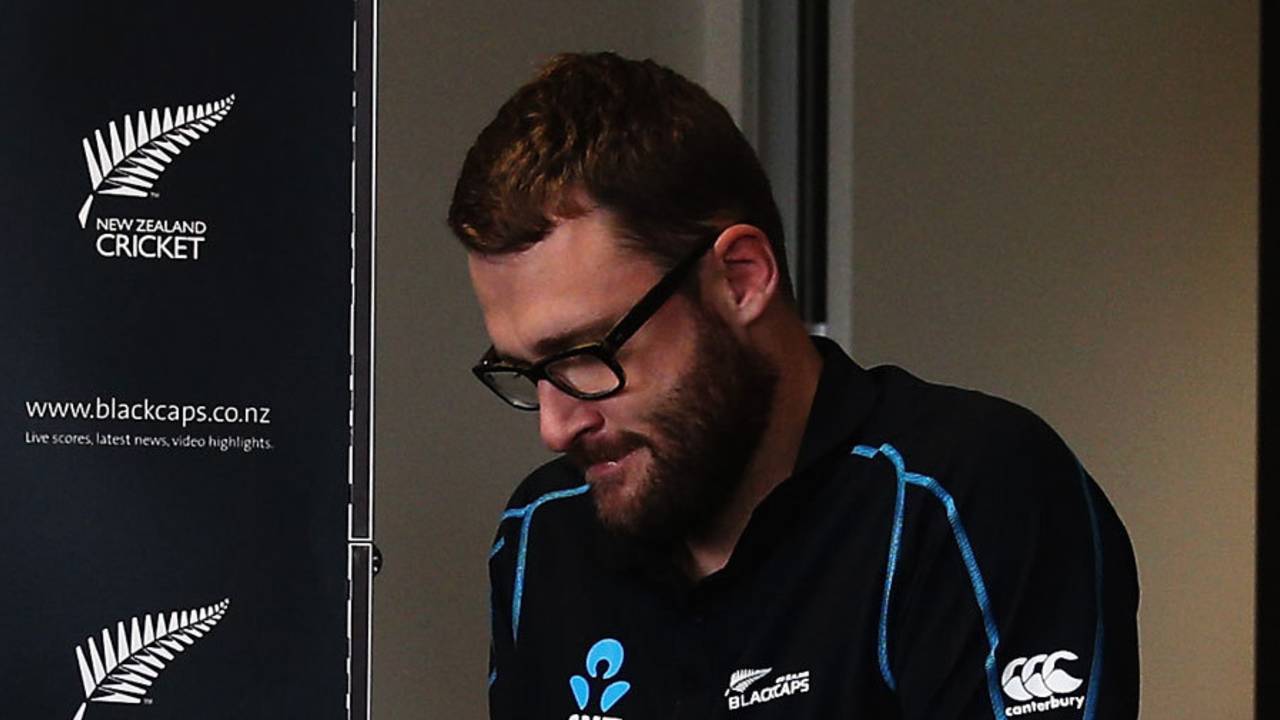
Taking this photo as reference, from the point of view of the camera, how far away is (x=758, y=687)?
153 centimetres

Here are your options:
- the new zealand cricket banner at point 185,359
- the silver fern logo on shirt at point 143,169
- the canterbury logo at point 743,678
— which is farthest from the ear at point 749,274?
the silver fern logo on shirt at point 143,169

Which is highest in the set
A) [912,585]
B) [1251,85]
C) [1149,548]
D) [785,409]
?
[1251,85]

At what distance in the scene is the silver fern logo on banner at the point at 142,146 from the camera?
2.09m

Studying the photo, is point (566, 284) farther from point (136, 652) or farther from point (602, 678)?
point (136, 652)

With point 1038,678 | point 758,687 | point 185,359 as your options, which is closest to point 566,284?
point 758,687

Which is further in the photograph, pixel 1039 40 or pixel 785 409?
pixel 1039 40

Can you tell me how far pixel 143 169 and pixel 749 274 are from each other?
86cm

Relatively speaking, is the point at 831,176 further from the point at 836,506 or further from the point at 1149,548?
the point at 836,506

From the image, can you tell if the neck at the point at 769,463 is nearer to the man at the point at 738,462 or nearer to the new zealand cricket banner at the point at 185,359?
the man at the point at 738,462

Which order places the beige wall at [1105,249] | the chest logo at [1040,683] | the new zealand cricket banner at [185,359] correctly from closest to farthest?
the chest logo at [1040,683] → the new zealand cricket banner at [185,359] → the beige wall at [1105,249]

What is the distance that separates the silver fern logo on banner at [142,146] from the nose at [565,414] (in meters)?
0.80

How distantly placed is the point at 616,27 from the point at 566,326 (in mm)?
1836

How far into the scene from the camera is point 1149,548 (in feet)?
10.5

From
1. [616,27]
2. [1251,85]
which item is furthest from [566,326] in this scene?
[1251,85]
